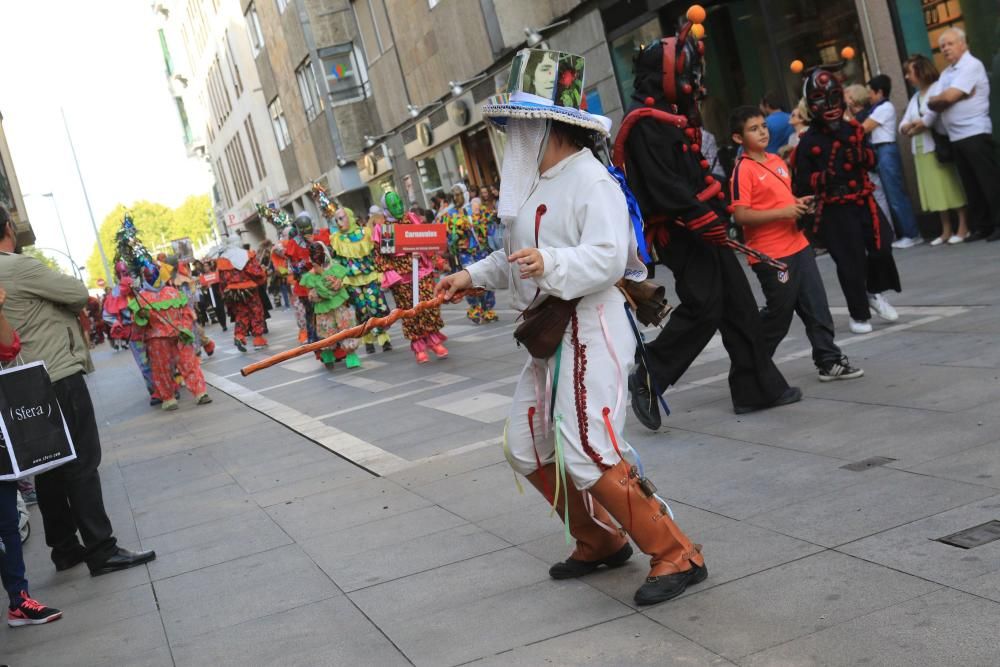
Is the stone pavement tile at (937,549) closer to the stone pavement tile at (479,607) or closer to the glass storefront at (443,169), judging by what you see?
the stone pavement tile at (479,607)

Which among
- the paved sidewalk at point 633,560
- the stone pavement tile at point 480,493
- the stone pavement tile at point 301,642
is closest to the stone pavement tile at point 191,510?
the paved sidewalk at point 633,560

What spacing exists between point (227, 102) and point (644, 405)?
191 feet

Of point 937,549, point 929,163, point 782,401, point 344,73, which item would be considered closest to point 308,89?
point 344,73

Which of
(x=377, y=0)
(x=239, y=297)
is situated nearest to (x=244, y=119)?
(x=377, y=0)

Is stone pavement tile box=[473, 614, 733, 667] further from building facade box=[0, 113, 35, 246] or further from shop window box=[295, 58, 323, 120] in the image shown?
shop window box=[295, 58, 323, 120]

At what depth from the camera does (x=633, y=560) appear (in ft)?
15.7

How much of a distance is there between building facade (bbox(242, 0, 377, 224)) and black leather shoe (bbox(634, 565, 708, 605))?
29245mm

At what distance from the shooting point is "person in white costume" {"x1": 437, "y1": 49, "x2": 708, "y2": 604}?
13.6ft

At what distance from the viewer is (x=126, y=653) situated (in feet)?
15.8

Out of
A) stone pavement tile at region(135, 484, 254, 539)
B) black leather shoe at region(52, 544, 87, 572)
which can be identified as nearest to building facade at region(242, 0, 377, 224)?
stone pavement tile at region(135, 484, 254, 539)

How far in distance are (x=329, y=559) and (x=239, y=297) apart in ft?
52.7

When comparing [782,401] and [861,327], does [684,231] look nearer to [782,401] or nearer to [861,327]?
[782,401]

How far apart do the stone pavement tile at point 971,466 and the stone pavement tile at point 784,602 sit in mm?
905

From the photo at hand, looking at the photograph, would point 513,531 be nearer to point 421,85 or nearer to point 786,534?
point 786,534
